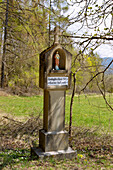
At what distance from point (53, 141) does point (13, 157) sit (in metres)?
1.05

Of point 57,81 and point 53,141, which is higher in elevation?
point 57,81

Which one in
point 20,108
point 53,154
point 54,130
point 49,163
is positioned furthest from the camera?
point 20,108

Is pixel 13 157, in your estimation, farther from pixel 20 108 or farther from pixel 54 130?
pixel 20 108

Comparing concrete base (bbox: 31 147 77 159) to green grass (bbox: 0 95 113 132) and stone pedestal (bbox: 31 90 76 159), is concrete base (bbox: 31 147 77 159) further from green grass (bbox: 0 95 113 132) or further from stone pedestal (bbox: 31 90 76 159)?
green grass (bbox: 0 95 113 132)

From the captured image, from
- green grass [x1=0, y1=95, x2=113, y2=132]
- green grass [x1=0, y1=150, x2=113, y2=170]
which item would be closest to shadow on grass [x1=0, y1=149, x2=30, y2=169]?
green grass [x1=0, y1=150, x2=113, y2=170]

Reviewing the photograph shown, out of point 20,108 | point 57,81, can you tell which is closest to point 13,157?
point 57,81

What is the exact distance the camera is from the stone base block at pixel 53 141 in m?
4.35

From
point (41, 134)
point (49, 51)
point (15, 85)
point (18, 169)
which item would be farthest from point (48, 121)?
point (15, 85)

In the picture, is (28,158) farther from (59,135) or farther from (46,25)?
(46,25)

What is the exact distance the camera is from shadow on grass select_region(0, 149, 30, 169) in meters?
4.22

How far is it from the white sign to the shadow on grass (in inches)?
72.7

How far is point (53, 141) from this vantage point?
173 inches

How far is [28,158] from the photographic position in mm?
4457

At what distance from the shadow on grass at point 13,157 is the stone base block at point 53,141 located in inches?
Answer: 20.5
